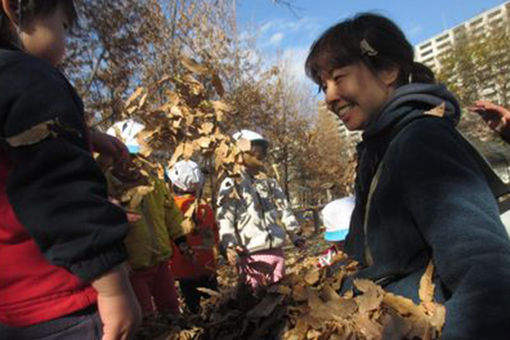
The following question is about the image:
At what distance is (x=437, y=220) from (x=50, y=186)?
3.10ft

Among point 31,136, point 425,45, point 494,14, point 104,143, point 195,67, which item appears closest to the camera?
point 31,136

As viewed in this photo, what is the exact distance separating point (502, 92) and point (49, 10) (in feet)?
92.9

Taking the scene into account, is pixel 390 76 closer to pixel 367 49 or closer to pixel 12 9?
pixel 367 49

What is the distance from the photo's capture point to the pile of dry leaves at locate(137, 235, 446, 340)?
1129 millimetres

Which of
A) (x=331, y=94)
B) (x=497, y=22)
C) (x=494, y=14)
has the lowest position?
(x=331, y=94)

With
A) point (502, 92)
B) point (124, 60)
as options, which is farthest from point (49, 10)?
point (502, 92)

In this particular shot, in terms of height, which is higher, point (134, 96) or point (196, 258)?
point (134, 96)

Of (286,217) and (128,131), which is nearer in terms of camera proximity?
(128,131)

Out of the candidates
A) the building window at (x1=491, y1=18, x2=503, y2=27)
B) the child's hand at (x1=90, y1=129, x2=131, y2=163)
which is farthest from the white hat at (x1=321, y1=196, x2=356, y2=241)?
the building window at (x1=491, y1=18, x2=503, y2=27)

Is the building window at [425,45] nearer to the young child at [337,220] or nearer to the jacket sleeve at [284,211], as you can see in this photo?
the jacket sleeve at [284,211]

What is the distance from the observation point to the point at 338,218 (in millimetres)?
3773

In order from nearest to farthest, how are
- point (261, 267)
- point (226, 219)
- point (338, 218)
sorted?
1. point (261, 267)
2. point (338, 218)
3. point (226, 219)

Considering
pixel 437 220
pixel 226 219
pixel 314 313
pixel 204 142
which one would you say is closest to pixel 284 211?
pixel 226 219

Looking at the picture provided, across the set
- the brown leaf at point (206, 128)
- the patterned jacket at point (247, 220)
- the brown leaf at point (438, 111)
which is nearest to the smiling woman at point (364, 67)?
the brown leaf at point (438, 111)
